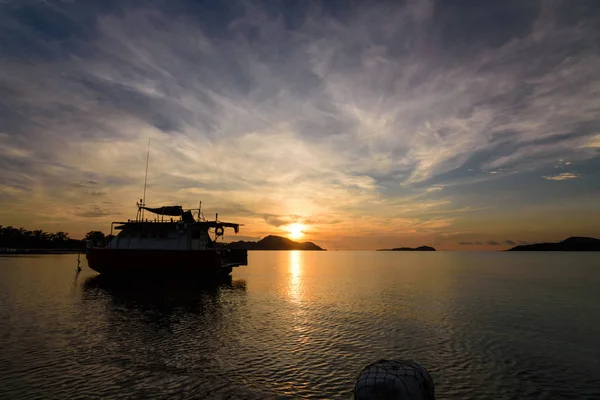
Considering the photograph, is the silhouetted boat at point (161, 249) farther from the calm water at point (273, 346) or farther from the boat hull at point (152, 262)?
the calm water at point (273, 346)

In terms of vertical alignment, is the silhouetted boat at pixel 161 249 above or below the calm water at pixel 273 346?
above

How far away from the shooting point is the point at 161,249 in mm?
39000

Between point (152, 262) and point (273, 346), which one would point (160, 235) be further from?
point (273, 346)

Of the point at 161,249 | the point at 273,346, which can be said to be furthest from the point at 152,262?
the point at 273,346

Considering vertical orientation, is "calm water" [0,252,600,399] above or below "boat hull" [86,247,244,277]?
below

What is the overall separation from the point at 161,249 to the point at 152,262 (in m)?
1.69

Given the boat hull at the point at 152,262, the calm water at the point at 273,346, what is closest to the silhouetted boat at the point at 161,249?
the boat hull at the point at 152,262

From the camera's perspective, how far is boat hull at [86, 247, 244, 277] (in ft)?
126

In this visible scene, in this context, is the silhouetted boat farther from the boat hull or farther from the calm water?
the calm water

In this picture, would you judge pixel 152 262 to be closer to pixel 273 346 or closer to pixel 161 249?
pixel 161 249

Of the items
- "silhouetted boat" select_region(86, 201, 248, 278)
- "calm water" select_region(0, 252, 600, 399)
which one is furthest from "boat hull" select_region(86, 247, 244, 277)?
"calm water" select_region(0, 252, 600, 399)

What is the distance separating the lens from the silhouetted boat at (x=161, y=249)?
1511 inches

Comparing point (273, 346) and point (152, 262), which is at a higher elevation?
point (152, 262)

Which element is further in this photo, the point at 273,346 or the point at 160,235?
the point at 160,235
